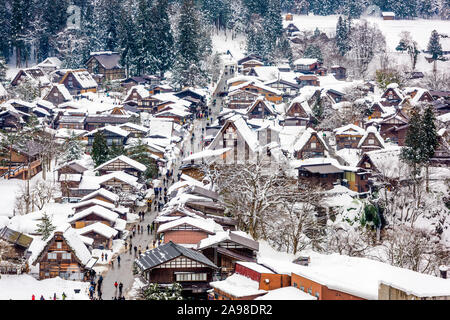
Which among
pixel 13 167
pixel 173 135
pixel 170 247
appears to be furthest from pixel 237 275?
pixel 173 135

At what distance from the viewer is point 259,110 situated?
60844 mm

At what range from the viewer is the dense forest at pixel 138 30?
241ft

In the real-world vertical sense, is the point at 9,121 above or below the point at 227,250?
above

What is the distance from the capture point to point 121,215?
3841cm

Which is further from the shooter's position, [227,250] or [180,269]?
[227,250]

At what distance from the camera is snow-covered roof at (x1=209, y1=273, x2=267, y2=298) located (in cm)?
2095

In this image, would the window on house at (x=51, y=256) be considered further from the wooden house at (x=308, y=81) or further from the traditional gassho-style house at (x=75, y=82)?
the wooden house at (x=308, y=81)

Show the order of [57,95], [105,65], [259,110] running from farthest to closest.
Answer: [105,65] < [57,95] < [259,110]

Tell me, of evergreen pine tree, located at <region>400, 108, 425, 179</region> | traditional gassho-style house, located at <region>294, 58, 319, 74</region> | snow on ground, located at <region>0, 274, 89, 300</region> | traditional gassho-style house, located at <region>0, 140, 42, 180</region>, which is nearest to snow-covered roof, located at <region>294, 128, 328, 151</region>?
evergreen pine tree, located at <region>400, 108, 425, 179</region>

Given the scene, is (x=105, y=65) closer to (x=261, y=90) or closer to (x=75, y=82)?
(x=75, y=82)

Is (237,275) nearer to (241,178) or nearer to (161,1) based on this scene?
(241,178)

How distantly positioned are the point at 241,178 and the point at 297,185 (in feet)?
Result: 24.8

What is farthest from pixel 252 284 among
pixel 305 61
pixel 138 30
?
pixel 305 61

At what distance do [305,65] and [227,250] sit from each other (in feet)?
175
